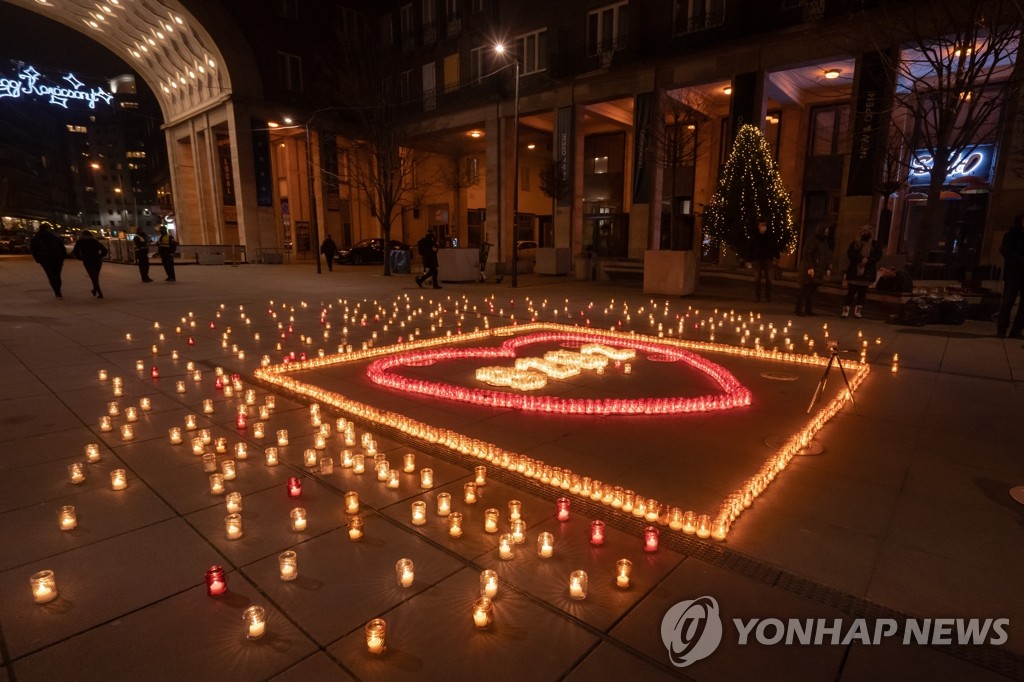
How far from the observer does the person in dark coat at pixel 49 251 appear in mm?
14531

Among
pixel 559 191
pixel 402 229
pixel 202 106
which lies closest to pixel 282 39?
pixel 202 106

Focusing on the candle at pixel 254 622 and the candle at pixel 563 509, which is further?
the candle at pixel 563 509

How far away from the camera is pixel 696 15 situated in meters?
22.8

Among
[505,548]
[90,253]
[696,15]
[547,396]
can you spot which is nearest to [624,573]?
[505,548]

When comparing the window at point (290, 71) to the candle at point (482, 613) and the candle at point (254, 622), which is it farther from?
the candle at point (482, 613)

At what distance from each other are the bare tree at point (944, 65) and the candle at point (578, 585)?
14.7 meters

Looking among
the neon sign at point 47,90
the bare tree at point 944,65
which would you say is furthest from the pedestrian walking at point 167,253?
the neon sign at point 47,90

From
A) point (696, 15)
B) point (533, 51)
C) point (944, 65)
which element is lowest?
point (944, 65)

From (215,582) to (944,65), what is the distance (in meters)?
19.5

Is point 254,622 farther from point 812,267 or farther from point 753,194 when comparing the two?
point 753,194

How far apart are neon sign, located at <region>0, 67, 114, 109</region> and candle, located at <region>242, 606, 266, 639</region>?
235ft

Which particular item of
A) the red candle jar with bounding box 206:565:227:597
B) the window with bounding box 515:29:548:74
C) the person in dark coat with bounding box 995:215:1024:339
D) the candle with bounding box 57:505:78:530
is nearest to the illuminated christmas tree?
the person in dark coat with bounding box 995:215:1024:339

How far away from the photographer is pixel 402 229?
45.4 metres

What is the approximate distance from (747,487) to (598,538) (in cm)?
137
